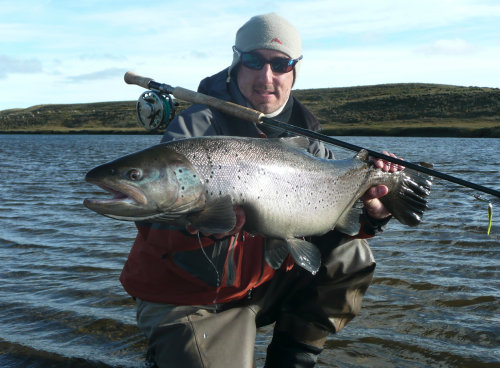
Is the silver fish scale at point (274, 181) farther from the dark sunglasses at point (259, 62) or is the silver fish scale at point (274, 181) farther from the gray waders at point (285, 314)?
the dark sunglasses at point (259, 62)

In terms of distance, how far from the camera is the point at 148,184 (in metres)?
2.59

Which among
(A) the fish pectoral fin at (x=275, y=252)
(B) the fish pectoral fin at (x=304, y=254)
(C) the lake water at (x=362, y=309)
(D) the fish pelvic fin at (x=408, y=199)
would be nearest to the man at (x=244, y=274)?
(D) the fish pelvic fin at (x=408, y=199)

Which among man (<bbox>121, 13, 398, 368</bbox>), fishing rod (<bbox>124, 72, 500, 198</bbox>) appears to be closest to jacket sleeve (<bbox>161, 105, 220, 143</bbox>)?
man (<bbox>121, 13, 398, 368</bbox>)

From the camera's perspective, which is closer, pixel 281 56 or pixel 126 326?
pixel 281 56

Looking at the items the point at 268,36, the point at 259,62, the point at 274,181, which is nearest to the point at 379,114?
the point at 268,36

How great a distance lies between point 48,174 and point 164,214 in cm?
1557

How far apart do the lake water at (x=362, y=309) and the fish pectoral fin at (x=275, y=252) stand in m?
1.14

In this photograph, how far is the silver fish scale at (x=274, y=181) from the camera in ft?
9.18

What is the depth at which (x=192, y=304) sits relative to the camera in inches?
130

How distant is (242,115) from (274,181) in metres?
0.95

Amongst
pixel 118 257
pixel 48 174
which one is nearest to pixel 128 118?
pixel 48 174

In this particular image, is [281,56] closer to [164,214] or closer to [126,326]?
[164,214]

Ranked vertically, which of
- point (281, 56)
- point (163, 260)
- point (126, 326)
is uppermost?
point (281, 56)

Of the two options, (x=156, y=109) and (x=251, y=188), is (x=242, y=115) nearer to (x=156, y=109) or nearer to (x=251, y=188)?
(x=251, y=188)
